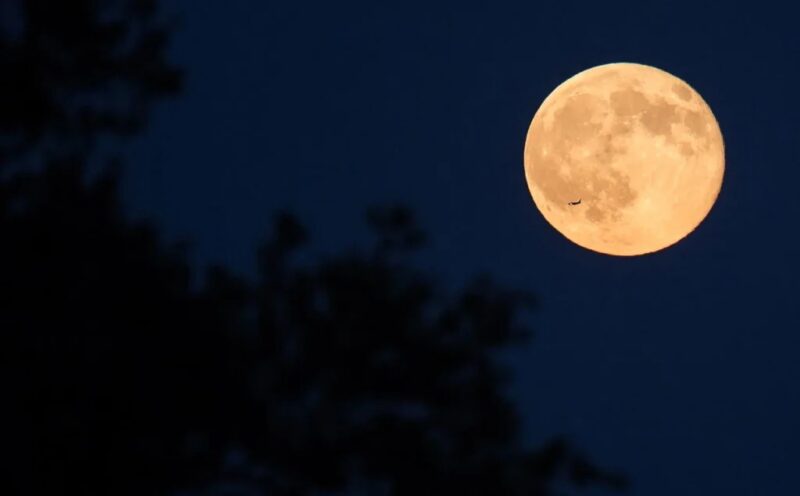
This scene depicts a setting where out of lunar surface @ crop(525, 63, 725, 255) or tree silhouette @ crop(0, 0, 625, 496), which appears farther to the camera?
lunar surface @ crop(525, 63, 725, 255)

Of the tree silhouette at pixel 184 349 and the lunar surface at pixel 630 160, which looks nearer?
the tree silhouette at pixel 184 349

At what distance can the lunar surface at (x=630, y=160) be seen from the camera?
961cm

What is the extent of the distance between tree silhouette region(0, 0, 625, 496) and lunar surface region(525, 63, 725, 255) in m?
0.91

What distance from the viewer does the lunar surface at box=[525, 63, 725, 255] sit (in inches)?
378

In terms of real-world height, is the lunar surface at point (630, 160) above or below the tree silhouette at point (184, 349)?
above

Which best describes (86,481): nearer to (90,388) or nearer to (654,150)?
(90,388)

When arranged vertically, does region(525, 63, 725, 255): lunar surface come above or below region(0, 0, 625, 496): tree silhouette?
above

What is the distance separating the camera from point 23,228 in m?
7.14

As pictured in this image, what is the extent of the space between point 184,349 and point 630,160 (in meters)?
3.61

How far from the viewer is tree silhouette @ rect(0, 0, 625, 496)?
22.6 ft

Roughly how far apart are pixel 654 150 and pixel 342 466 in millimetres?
3037

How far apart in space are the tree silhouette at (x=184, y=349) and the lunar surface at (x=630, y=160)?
3.00ft

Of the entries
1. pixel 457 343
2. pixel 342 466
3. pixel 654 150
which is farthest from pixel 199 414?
pixel 654 150

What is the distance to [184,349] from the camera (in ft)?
24.6
